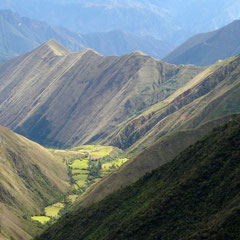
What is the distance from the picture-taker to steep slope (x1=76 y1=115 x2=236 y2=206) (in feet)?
598

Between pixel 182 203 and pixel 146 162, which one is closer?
pixel 182 203

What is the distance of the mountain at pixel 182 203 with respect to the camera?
9984cm

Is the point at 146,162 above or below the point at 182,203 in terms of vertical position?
below

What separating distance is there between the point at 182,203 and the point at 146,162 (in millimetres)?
77834

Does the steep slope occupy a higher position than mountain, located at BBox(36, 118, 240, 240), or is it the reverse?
mountain, located at BBox(36, 118, 240, 240)

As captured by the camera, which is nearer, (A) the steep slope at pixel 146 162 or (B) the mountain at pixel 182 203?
(B) the mountain at pixel 182 203

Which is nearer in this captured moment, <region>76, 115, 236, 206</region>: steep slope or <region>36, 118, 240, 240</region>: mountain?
<region>36, 118, 240, 240</region>: mountain

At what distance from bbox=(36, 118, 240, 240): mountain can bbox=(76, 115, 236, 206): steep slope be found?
3017 centimetres

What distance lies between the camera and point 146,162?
19012 cm

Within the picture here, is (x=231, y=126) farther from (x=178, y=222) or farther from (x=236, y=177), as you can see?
(x=178, y=222)

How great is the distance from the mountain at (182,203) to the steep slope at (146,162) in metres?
30.2

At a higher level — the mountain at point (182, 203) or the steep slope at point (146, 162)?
the mountain at point (182, 203)

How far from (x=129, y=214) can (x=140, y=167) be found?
59347 mm

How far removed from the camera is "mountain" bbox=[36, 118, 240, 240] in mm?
99844
